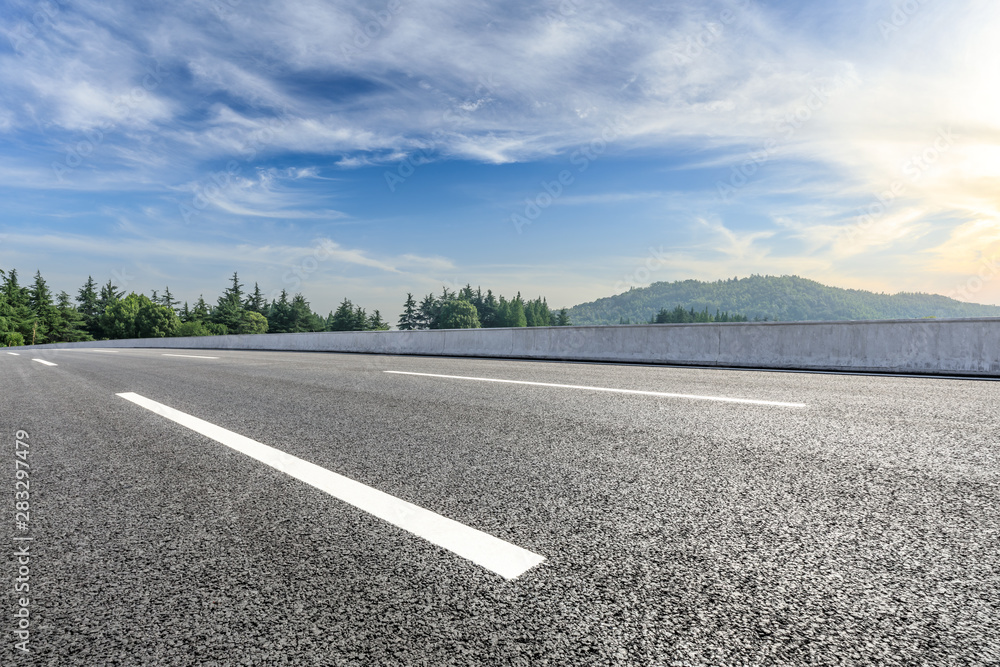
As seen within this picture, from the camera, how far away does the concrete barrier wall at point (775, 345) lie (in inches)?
366

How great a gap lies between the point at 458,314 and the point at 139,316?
68.0 m

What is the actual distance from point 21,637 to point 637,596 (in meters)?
1.74

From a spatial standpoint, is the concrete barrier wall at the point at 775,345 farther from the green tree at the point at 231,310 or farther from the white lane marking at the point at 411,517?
the green tree at the point at 231,310

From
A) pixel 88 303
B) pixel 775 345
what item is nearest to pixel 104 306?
pixel 88 303

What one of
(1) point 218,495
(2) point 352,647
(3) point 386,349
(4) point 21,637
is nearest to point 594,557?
(2) point 352,647

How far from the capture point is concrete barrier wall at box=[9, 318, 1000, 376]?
9.30 m

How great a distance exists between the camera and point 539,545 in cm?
206

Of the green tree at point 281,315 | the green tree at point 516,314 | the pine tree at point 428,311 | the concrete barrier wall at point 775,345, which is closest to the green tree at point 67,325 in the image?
the green tree at point 281,315

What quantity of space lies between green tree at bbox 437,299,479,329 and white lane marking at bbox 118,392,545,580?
13464cm

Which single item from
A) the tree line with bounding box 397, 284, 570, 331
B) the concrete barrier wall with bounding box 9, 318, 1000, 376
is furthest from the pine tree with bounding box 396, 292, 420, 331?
the concrete barrier wall with bounding box 9, 318, 1000, 376

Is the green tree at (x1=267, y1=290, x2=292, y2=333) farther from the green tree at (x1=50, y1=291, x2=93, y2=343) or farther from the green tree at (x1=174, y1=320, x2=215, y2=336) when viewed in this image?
the green tree at (x1=50, y1=291, x2=93, y2=343)

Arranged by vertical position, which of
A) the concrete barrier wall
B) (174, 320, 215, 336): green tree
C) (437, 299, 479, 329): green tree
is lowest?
(174, 320, 215, 336): green tree

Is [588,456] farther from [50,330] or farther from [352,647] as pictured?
[50,330]

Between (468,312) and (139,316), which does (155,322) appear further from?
(468,312)
